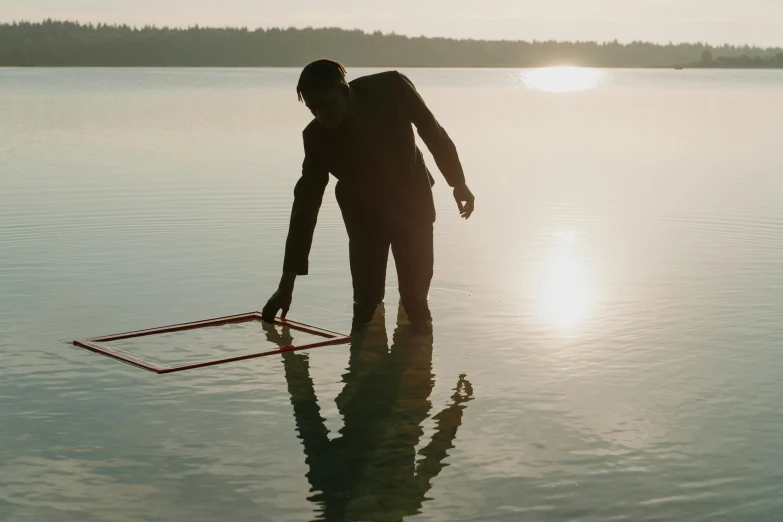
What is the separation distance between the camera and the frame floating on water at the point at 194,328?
22.5 feet

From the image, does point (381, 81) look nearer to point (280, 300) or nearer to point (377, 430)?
point (280, 300)

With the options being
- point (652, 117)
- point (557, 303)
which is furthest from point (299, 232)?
point (652, 117)

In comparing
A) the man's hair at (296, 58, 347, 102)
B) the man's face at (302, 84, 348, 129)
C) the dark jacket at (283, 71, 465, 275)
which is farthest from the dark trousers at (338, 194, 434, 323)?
the man's hair at (296, 58, 347, 102)

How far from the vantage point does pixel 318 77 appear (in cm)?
675

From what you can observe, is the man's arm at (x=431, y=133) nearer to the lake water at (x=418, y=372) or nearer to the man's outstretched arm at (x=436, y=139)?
the man's outstretched arm at (x=436, y=139)

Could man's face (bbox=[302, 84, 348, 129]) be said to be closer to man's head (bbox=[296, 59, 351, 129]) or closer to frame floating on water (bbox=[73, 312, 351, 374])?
man's head (bbox=[296, 59, 351, 129])

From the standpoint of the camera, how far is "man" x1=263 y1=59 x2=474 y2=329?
7.22 metres

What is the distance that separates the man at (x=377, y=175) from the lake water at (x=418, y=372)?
52 cm

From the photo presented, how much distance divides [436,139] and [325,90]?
2.87 ft

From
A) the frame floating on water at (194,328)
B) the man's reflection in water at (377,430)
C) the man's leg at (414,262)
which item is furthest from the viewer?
the man's leg at (414,262)

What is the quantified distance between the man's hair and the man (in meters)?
0.07

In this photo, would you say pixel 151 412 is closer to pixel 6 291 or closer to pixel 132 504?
pixel 132 504

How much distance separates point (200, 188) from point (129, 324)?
872 cm

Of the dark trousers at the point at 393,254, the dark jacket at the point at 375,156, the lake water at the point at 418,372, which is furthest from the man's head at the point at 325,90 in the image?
the lake water at the point at 418,372
